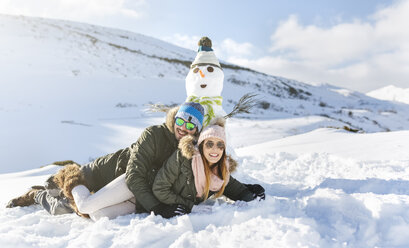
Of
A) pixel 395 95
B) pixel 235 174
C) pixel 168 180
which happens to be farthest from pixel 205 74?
pixel 395 95

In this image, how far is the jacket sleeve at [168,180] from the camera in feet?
7.66

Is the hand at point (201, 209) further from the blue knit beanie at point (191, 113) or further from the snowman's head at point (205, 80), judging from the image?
the snowman's head at point (205, 80)

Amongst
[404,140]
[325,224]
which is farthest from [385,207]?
[404,140]

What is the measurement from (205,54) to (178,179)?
1844 mm

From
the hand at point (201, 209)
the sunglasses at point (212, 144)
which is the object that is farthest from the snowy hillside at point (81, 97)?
the sunglasses at point (212, 144)

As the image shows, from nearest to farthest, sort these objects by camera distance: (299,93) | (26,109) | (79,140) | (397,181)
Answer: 1. (397,181)
2. (79,140)
3. (26,109)
4. (299,93)

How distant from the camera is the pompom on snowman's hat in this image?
3.56 m

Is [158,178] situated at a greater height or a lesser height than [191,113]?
lesser

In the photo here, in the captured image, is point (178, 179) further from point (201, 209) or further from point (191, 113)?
point (191, 113)

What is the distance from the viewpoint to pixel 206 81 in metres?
3.46

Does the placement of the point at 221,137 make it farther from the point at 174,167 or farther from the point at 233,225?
the point at 233,225

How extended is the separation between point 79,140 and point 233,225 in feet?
20.5

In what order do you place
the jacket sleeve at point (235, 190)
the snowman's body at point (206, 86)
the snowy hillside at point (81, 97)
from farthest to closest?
the snowy hillside at point (81, 97) < the snowman's body at point (206, 86) < the jacket sleeve at point (235, 190)

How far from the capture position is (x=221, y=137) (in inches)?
93.2
